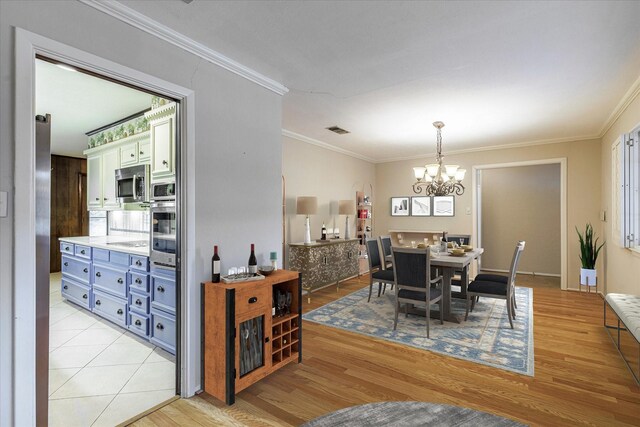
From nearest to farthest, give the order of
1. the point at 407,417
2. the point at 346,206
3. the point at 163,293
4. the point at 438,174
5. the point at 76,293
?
the point at 407,417 → the point at 163,293 → the point at 76,293 → the point at 438,174 → the point at 346,206

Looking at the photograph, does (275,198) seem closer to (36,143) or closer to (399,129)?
(36,143)

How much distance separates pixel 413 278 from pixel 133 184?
3357 mm

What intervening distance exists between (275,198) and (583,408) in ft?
8.90

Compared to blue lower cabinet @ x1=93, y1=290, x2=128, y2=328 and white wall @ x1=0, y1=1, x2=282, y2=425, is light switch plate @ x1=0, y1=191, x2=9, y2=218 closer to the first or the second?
white wall @ x1=0, y1=1, x2=282, y2=425

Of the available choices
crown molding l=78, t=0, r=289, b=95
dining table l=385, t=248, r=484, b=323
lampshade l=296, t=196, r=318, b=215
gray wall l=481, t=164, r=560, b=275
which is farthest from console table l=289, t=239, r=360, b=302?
gray wall l=481, t=164, r=560, b=275

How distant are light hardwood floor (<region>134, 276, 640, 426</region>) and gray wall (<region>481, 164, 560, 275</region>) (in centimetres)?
387

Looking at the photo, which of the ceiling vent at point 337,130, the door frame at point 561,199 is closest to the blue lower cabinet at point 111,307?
the ceiling vent at point 337,130

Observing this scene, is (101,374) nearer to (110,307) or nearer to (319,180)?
(110,307)

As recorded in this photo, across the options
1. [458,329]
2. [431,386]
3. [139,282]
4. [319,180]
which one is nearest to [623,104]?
[458,329]

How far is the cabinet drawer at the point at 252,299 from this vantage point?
7.20 feet

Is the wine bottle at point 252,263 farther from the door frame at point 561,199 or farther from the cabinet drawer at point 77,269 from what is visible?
the door frame at point 561,199

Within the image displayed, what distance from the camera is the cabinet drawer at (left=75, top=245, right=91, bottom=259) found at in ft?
12.1

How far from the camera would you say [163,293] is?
9.25 ft

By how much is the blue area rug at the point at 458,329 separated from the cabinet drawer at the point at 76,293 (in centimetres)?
264
